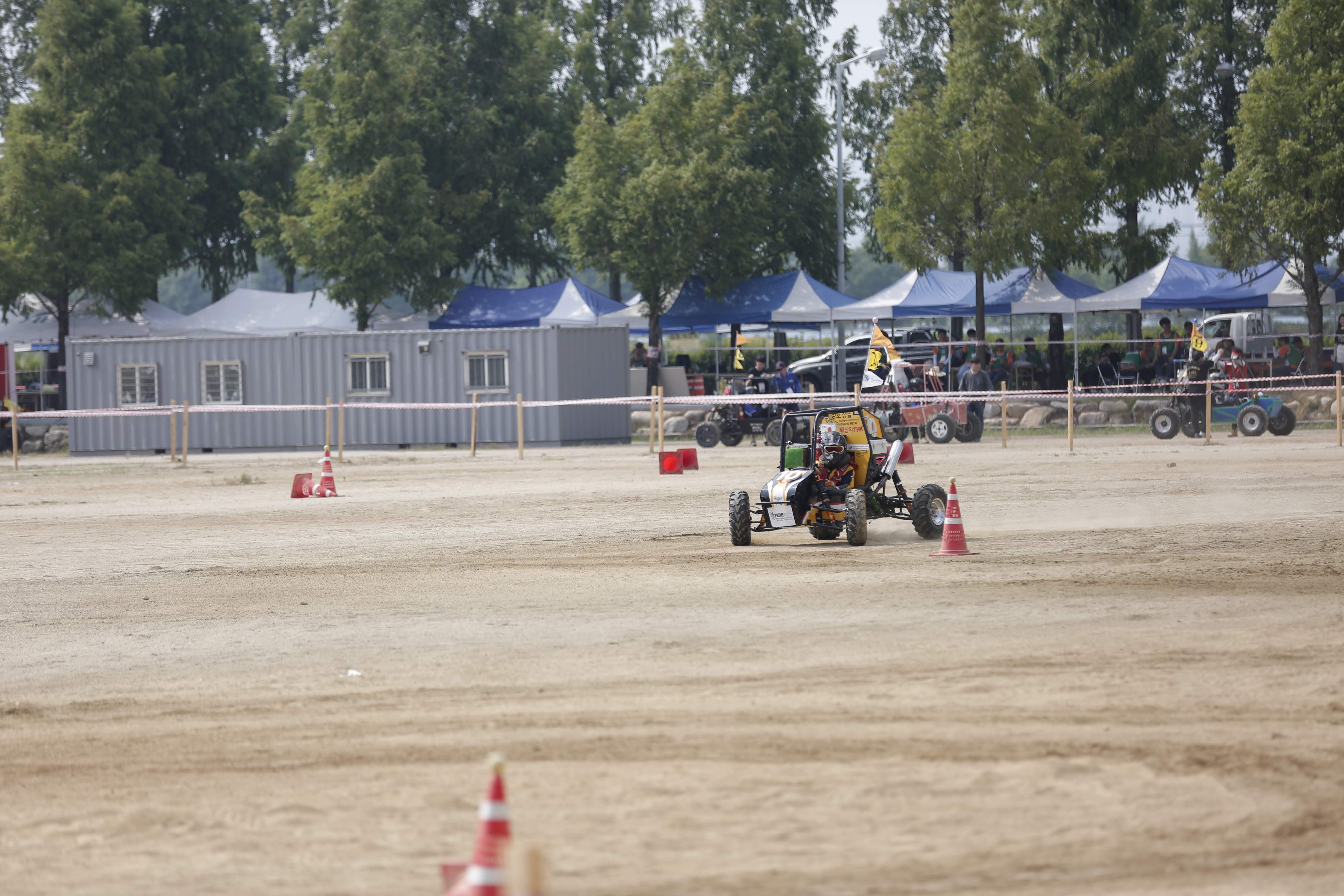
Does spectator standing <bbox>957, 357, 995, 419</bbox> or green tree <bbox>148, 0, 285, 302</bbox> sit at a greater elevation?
green tree <bbox>148, 0, 285, 302</bbox>

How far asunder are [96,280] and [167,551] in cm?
3663

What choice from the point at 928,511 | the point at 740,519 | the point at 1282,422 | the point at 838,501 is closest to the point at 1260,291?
the point at 1282,422

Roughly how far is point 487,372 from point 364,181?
13.5 metres

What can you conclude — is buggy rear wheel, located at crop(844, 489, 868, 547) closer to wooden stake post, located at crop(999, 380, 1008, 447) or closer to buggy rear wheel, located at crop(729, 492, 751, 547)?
buggy rear wheel, located at crop(729, 492, 751, 547)

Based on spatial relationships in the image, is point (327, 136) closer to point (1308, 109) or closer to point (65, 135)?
point (65, 135)

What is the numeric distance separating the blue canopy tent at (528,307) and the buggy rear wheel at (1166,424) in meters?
18.2

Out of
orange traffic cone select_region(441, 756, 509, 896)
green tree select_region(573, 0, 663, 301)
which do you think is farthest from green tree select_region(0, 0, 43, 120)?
orange traffic cone select_region(441, 756, 509, 896)

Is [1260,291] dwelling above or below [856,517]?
above

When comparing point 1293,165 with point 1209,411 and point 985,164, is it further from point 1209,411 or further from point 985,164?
point 1209,411

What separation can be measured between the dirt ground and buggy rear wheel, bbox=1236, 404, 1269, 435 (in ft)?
50.7

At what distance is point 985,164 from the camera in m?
41.5

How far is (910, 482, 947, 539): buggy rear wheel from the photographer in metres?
14.6

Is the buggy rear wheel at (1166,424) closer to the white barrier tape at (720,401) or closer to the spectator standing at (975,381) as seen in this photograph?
the white barrier tape at (720,401)

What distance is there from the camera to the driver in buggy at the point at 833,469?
14.4 metres
